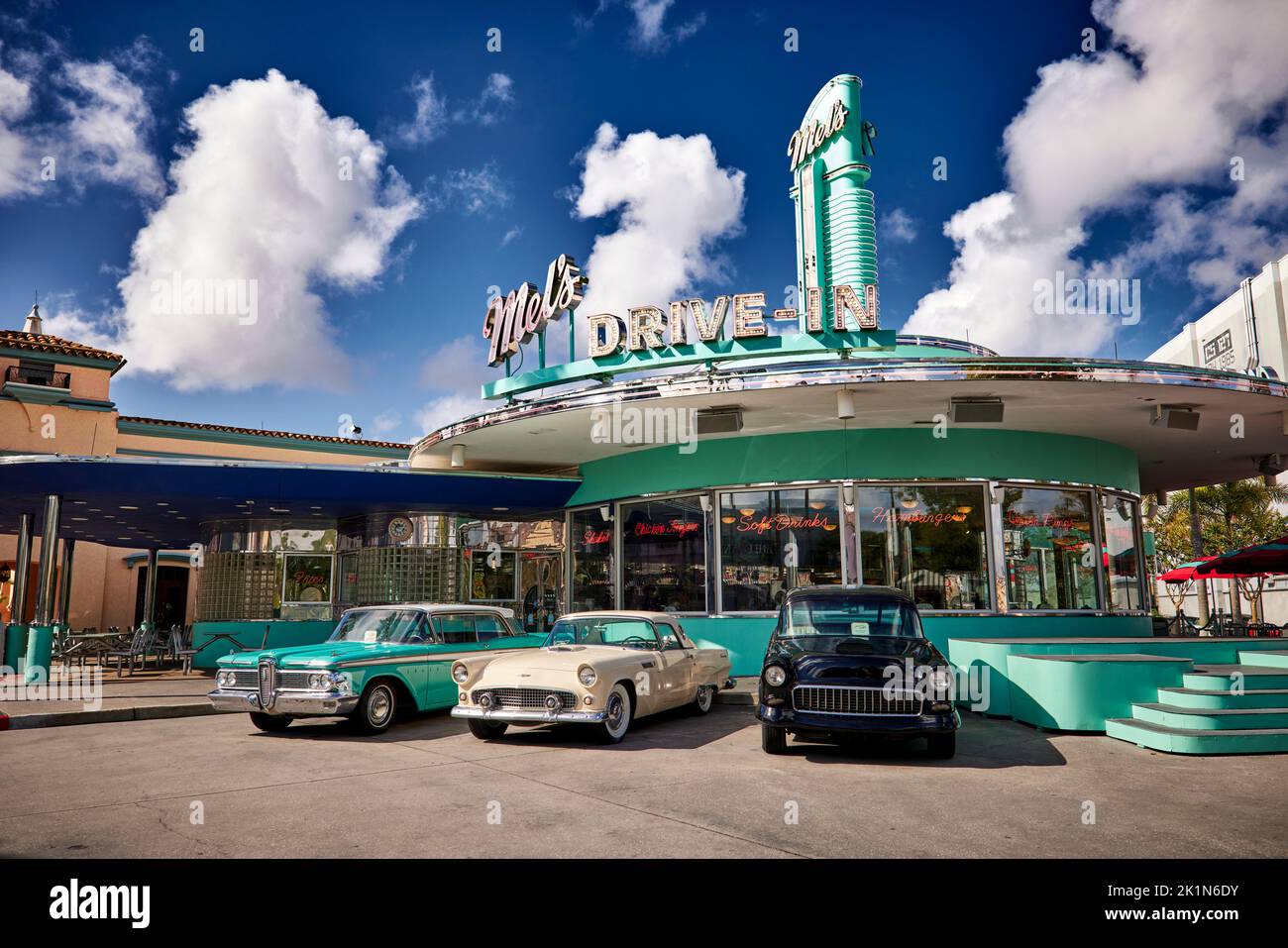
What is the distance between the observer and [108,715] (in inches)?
458

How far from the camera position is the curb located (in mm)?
11062

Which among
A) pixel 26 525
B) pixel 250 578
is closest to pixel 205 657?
pixel 250 578

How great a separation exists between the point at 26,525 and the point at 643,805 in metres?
19.5

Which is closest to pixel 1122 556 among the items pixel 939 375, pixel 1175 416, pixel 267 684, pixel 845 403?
pixel 1175 416

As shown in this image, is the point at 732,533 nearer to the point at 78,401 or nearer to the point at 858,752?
the point at 858,752

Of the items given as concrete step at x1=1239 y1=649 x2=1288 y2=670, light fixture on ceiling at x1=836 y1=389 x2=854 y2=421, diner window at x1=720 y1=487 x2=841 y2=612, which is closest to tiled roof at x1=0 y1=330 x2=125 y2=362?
diner window at x1=720 y1=487 x2=841 y2=612

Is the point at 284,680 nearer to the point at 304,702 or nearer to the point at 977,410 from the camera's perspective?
the point at 304,702

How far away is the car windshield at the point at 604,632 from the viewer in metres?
10.4

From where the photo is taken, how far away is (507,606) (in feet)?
65.0

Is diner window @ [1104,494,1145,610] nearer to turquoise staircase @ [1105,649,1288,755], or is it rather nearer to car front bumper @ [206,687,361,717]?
turquoise staircase @ [1105,649,1288,755]

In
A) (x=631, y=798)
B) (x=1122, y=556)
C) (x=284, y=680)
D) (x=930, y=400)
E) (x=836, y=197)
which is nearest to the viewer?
(x=631, y=798)

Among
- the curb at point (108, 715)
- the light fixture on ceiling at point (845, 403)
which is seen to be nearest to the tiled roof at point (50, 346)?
the curb at point (108, 715)

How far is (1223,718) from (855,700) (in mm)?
3866

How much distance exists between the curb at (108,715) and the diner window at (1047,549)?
42.8ft
